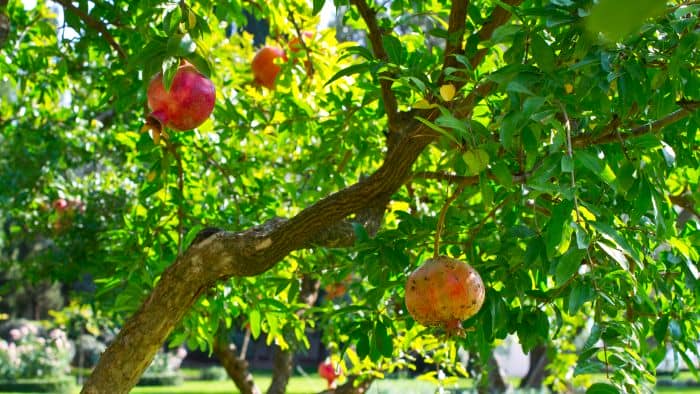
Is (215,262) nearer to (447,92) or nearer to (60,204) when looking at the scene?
(447,92)

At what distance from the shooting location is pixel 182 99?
1.73 meters

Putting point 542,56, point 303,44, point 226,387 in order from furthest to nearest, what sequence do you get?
1. point 226,387
2. point 303,44
3. point 542,56

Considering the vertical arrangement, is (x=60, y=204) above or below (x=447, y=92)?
above

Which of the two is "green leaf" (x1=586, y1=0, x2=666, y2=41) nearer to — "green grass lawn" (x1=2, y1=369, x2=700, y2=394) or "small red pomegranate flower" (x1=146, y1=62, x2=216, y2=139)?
"small red pomegranate flower" (x1=146, y1=62, x2=216, y2=139)

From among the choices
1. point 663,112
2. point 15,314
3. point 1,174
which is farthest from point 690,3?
point 15,314

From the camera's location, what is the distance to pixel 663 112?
5.09ft

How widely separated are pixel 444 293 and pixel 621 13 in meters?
1.34

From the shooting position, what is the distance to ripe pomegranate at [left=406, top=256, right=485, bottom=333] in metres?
1.61

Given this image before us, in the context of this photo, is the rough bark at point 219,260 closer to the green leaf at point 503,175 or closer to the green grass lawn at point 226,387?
the green leaf at point 503,175

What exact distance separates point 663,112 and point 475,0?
1680 mm

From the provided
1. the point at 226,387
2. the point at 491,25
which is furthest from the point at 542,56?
the point at 226,387

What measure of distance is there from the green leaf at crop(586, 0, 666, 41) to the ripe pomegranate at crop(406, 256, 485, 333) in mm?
1327

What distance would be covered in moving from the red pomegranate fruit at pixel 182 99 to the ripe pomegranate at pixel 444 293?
1.97 feet

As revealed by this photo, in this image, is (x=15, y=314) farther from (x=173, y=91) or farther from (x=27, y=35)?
(x=173, y=91)
